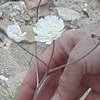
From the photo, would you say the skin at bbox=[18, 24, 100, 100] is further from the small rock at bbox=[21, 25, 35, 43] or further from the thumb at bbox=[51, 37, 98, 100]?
the small rock at bbox=[21, 25, 35, 43]

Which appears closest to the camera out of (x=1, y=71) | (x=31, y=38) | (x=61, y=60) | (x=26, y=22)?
(x=61, y=60)

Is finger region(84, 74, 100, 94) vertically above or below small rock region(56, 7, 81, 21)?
above

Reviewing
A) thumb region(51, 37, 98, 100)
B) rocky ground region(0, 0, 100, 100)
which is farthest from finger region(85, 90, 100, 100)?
rocky ground region(0, 0, 100, 100)

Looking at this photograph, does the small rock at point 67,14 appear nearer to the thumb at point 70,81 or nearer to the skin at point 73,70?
the skin at point 73,70

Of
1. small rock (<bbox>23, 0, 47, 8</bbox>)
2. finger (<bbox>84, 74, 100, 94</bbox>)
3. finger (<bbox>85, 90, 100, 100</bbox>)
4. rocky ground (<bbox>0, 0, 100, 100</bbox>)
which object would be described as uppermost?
finger (<bbox>84, 74, 100, 94</bbox>)

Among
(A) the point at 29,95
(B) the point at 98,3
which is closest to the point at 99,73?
(A) the point at 29,95

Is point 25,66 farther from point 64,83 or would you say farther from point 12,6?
point 64,83

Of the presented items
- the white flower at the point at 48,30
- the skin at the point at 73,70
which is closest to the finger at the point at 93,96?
the skin at the point at 73,70
